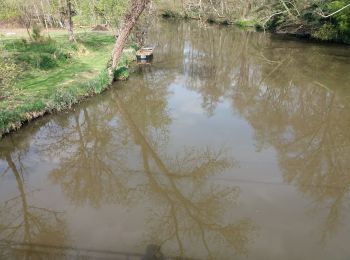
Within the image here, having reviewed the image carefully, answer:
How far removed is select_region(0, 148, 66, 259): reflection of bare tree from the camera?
7152mm

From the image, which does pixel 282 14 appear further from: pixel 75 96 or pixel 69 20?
pixel 75 96

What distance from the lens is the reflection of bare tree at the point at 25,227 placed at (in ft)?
23.5

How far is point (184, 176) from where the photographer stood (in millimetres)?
9711

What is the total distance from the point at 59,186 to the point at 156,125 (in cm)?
502

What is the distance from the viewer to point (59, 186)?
9.20 metres

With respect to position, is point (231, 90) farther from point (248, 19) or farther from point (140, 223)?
point (248, 19)

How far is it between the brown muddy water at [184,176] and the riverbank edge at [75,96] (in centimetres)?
29

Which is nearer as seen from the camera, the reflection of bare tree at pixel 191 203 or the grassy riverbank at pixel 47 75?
the reflection of bare tree at pixel 191 203

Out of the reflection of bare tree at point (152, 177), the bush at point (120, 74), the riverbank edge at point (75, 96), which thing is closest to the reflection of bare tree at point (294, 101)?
the reflection of bare tree at point (152, 177)

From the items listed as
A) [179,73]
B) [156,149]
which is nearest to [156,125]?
[156,149]

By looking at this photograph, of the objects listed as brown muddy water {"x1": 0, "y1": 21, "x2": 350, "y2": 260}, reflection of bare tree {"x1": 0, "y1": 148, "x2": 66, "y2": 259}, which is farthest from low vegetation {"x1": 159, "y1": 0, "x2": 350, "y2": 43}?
reflection of bare tree {"x1": 0, "y1": 148, "x2": 66, "y2": 259}

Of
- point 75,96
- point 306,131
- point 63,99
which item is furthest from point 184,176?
point 75,96

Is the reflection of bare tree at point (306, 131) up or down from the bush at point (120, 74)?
down

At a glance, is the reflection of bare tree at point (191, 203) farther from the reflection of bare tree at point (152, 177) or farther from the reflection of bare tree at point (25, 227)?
the reflection of bare tree at point (25, 227)
